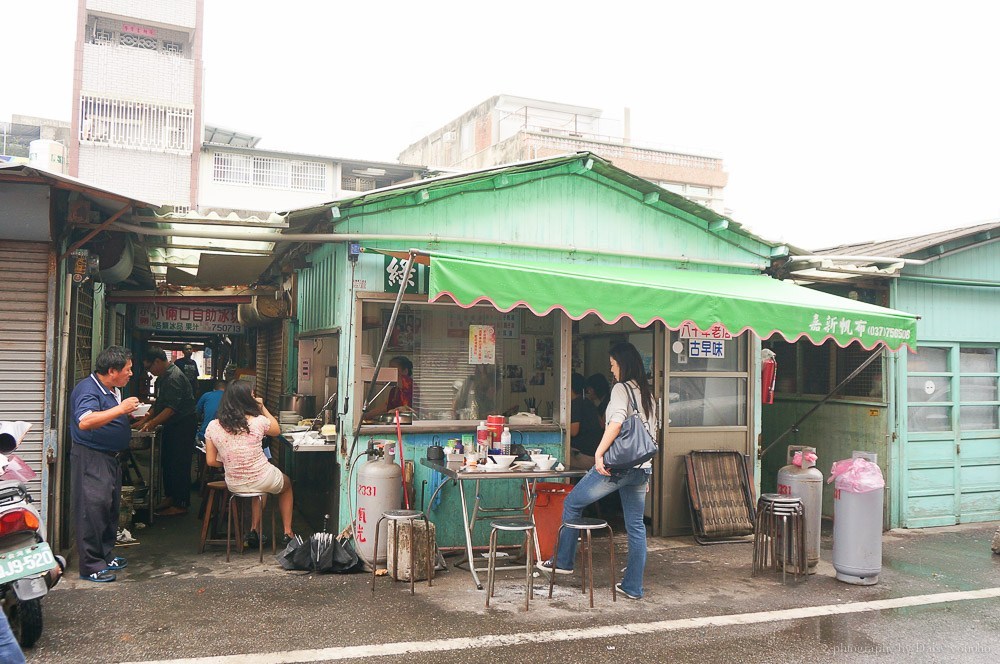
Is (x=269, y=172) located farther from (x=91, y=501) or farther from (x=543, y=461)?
(x=543, y=461)

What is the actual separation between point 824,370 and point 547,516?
499cm

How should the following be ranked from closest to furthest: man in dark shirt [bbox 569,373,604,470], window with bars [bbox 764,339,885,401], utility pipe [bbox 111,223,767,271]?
utility pipe [bbox 111,223,767,271] → man in dark shirt [bbox 569,373,604,470] → window with bars [bbox 764,339,885,401]

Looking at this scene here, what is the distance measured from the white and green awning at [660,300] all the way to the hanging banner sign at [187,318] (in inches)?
255

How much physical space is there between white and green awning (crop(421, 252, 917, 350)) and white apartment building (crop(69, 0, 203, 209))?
2309 cm

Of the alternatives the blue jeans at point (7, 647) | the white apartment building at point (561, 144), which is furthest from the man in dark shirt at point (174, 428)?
the white apartment building at point (561, 144)

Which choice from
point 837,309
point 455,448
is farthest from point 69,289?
point 837,309

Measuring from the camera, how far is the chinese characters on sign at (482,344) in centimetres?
745

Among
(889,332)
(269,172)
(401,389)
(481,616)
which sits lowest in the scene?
(481,616)

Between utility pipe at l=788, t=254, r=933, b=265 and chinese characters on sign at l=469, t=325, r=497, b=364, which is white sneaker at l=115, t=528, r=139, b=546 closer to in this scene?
chinese characters on sign at l=469, t=325, r=497, b=364

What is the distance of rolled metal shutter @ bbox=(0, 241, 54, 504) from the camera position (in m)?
6.19

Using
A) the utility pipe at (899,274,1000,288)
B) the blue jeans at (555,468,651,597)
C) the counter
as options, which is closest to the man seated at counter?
the counter

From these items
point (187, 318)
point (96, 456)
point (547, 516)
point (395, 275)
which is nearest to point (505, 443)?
point (547, 516)

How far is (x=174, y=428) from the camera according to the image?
29.7ft

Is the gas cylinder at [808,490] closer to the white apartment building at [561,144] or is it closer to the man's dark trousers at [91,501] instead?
the man's dark trousers at [91,501]
